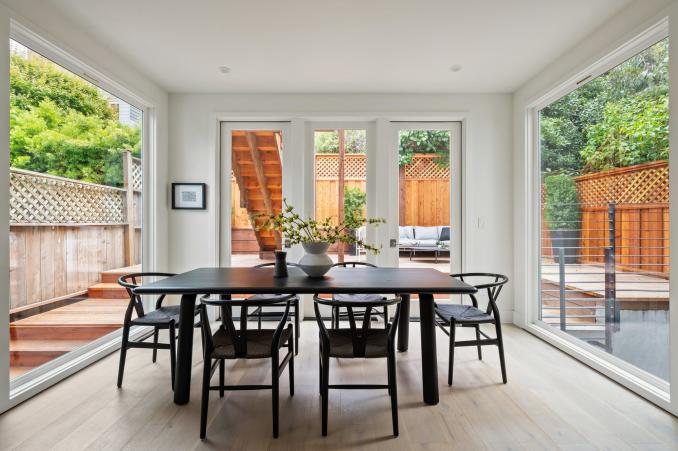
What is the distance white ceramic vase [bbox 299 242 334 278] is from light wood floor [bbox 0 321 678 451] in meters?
0.77

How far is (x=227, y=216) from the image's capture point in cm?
428

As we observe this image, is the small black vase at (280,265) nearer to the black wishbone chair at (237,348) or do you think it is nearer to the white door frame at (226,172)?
the black wishbone chair at (237,348)

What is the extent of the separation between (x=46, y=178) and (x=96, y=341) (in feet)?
4.46

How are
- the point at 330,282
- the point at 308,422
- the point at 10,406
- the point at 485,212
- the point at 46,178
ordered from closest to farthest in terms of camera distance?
the point at 308,422 → the point at 10,406 → the point at 330,282 → the point at 46,178 → the point at 485,212

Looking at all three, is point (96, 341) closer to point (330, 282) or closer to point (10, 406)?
point (10, 406)

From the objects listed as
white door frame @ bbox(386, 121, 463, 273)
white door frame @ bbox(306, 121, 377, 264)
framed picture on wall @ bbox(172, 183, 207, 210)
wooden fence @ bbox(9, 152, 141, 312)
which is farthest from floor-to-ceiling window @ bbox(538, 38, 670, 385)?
wooden fence @ bbox(9, 152, 141, 312)

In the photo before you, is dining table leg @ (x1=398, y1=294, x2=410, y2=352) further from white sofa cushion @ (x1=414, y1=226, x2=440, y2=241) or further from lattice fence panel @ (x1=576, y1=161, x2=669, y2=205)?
lattice fence panel @ (x1=576, y1=161, x2=669, y2=205)

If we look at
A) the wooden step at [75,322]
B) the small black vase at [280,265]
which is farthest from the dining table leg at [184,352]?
the wooden step at [75,322]

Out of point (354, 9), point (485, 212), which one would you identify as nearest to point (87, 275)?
point (354, 9)

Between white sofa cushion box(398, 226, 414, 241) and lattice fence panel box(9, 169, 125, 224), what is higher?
lattice fence panel box(9, 169, 125, 224)

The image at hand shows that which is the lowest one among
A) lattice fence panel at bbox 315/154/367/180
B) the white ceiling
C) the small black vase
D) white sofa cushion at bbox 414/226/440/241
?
the small black vase

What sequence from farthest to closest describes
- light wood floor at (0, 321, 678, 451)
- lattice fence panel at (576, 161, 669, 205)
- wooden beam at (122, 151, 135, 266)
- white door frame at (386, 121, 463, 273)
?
white door frame at (386, 121, 463, 273), wooden beam at (122, 151, 135, 266), lattice fence panel at (576, 161, 669, 205), light wood floor at (0, 321, 678, 451)

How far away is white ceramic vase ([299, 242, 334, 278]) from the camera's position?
2516 mm

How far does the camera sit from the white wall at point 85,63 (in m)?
2.19
